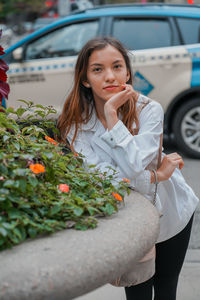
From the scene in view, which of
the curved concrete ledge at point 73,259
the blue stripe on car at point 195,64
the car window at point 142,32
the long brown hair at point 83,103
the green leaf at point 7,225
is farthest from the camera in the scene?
the car window at point 142,32

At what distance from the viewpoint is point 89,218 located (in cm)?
132

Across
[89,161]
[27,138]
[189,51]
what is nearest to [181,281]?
[89,161]

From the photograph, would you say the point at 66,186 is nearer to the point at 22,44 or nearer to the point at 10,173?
the point at 10,173

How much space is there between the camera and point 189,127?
219 inches

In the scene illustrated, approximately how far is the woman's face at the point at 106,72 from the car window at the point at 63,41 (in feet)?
12.8

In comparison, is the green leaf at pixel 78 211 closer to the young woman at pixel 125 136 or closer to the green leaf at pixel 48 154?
the green leaf at pixel 48 154

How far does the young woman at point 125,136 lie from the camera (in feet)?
5.66

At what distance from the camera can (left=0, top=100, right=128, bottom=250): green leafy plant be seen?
1230 mm

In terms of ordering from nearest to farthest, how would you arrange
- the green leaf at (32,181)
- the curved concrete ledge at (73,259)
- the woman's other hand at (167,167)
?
the curved concrete ledge at (73,259)
the green leaf at (32,181)
the woman's other hand at (167,167)

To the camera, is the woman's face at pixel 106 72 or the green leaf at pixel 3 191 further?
the woman's face at pixel 106 72

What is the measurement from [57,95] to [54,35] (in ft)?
2.29

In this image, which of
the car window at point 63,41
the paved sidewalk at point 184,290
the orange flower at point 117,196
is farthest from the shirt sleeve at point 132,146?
the car window at point 63,41

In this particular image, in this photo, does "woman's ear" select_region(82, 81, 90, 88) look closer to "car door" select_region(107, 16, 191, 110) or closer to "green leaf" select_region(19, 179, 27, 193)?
"green leaf" select_region(19, 179, 27, 193)

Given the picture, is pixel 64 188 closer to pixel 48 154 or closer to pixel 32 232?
pixel 48 154
